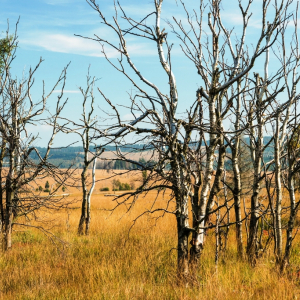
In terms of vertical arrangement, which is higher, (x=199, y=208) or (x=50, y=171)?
(x=50, y=171)

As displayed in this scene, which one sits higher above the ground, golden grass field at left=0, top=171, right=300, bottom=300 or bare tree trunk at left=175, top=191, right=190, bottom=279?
bare tree trunk at left=175, top=191, right=190, bottom=279

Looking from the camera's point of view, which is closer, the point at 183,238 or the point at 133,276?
the point at 183,238

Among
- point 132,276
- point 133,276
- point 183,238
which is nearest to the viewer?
point 183,238

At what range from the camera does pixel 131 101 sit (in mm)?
4297

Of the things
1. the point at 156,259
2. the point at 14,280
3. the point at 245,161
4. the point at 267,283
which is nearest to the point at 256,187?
the point at 267,283

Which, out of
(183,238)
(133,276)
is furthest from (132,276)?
(183,238)

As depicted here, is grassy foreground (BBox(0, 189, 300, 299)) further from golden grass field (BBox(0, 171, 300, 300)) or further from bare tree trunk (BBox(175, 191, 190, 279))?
bare tree trunk (BBox(175, 191, 190, 279))

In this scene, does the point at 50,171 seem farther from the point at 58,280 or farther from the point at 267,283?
the point at 267,283

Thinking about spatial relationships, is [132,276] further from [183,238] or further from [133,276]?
[183,238]

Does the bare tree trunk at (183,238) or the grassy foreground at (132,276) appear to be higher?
the bare tree trunk at (183,238)

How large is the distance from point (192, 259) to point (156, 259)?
1.82 metres

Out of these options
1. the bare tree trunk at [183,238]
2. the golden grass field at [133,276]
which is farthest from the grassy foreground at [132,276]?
the bare tree trunk at [183,238]

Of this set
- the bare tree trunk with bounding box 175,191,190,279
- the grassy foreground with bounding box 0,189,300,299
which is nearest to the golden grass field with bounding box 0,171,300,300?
the grassy foreground with bounding box 0,189,300,299

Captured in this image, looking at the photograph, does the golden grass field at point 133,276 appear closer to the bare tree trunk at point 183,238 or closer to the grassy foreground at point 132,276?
the grassy foreground at point 132,276
